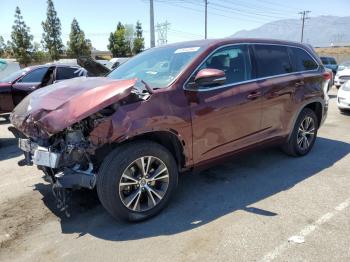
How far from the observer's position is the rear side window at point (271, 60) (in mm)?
4574

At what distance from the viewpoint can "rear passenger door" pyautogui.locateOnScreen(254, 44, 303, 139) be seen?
4555mm

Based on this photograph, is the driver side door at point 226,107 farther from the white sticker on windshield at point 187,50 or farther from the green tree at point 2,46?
the green tree at point 2,46

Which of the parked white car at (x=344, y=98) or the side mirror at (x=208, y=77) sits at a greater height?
the side mirror at (x=208, y=77)

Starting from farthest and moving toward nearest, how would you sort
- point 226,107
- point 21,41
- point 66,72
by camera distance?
point 21,41
point 66,72
point 226,107

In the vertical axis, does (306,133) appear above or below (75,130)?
below

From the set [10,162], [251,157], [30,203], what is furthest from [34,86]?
[251,157]

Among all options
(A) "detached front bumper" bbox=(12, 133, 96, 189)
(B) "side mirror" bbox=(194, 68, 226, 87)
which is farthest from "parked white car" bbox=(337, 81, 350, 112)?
(A) "detached front bumper" bbox=(12, 133, 96, 189)

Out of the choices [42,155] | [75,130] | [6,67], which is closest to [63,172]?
[42,155]

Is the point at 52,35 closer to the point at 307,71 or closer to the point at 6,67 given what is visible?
the point at 6,67

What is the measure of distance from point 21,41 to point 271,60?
4497cm

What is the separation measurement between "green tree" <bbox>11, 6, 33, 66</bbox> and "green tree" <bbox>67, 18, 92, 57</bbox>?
724cm

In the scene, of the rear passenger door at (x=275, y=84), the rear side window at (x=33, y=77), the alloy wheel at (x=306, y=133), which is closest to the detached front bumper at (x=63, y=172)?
the rear passenger door at (x=275, y=84)

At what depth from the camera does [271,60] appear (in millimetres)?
4777

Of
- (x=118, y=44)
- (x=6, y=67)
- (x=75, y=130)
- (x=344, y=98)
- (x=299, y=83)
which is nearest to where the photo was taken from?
(x=75, y=130)
